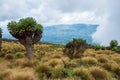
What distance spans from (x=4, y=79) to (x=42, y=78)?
2.55 meters

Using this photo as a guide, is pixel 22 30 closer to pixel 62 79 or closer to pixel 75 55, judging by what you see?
pixel 75 55

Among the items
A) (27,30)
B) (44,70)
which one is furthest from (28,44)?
(44,70)

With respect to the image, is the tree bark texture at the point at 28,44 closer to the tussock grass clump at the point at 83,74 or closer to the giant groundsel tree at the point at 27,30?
the giant groundsel tree at the point at 27,30

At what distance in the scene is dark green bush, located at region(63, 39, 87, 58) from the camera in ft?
105

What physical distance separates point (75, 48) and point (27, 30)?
720 centimetres

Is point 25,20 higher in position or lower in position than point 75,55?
higher

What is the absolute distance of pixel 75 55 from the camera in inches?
1254

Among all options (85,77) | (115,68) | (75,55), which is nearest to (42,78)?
(85,77)

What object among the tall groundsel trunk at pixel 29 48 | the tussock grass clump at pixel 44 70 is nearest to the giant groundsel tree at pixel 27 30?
the tall groundsel trunk at pixel 29 48

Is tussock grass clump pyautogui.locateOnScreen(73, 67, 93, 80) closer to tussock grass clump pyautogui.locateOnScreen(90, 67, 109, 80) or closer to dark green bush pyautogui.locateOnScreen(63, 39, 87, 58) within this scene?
tussock grass clump pyautogui.locateOnScreen(90, 67, 109, 80)

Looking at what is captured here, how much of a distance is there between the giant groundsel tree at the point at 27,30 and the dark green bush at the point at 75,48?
553cm

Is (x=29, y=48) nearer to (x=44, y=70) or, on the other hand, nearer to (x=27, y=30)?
(x=27, y=30)

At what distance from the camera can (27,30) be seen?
27.1m

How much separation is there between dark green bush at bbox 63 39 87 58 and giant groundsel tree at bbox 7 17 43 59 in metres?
5.53
